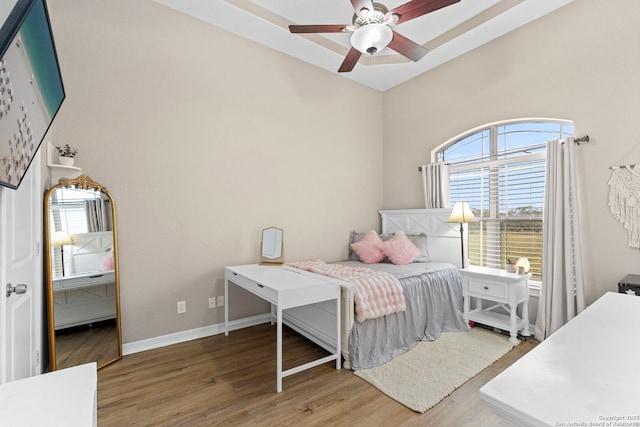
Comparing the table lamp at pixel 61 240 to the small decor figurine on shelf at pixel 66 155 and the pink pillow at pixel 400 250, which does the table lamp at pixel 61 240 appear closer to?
the small decor figurine on shelf at pixel 66 155

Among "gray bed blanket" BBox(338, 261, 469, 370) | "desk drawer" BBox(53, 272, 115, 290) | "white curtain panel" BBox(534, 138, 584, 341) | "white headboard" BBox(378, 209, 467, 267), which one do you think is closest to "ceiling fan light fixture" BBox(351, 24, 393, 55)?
"white curtain panel" BBox(534, 138, 584, 341)

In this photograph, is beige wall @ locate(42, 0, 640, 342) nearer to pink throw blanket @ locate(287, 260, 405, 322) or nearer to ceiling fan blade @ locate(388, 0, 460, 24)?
pink throw blanket @ locate(287, 260, 405, 322)

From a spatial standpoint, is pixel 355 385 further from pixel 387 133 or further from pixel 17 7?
pixel 387 133

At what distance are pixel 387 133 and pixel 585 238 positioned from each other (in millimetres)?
2710

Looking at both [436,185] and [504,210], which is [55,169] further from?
[504,210]

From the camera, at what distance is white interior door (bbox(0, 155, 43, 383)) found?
4.20ft

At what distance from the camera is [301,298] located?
2.15 meters

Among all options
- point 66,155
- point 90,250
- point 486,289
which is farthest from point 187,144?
point 486,289

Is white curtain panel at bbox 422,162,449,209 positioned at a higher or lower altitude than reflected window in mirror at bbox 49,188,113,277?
higher

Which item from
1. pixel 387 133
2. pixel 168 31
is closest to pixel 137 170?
pixel 168 31

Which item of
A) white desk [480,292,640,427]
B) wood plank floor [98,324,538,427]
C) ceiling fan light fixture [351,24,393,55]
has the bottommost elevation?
wood plank floor [98,324,538,427]

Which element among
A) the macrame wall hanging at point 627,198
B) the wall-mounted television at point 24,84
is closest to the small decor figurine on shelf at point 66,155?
the wall-mounted television at point 24,84

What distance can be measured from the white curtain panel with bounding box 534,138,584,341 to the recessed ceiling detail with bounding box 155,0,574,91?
1.33 metres

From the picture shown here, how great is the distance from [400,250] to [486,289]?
0.92 meters
